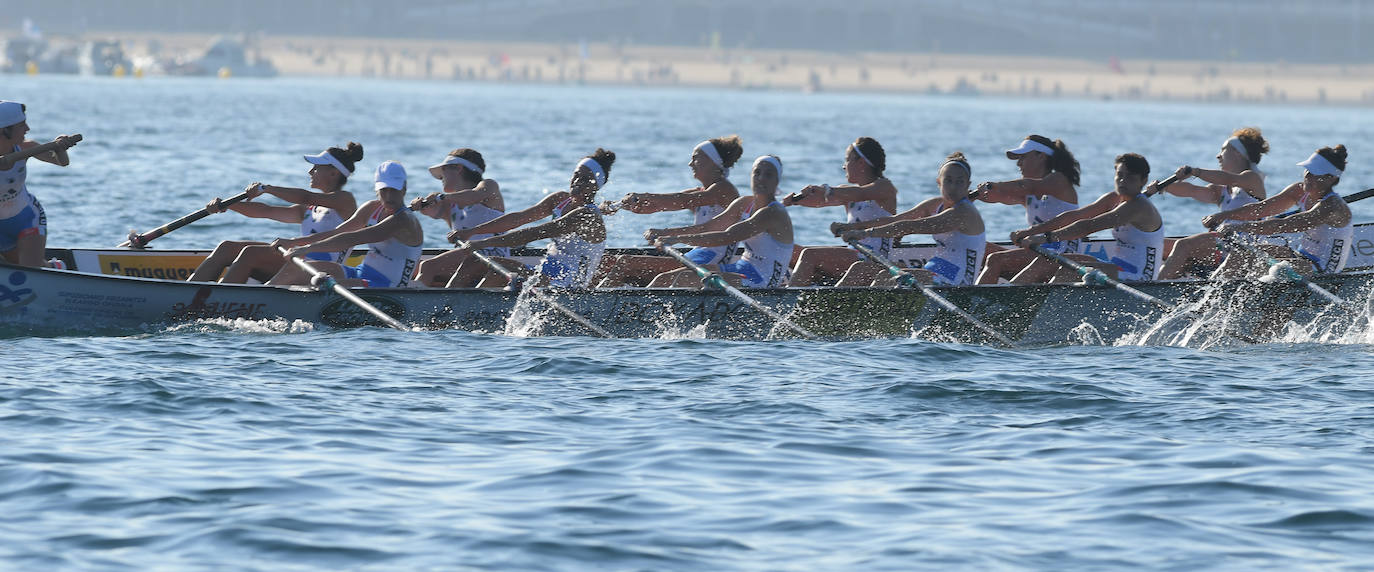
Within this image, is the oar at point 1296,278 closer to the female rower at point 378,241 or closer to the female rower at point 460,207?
the female rower at point 460,207

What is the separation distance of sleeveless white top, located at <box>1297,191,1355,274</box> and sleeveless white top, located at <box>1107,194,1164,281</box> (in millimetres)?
1504

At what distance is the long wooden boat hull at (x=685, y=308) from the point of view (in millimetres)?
14055

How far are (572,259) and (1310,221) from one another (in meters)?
6.69

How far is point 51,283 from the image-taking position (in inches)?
547

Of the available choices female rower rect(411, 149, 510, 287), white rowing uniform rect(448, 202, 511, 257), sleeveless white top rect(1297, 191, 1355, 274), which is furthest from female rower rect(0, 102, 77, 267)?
sleeveless white top rect(1297, 191, 1355, 274)

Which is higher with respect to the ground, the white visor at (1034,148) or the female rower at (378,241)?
the white visor at (1034,148)

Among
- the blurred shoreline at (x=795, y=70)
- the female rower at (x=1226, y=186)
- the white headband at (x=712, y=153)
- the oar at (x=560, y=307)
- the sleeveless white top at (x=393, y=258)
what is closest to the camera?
the oar at (x=560, y=307)

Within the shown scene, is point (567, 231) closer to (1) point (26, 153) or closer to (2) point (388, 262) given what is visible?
(2) point (388, 262)

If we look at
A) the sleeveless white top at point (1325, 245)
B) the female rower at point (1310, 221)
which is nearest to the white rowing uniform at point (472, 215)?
the female rower at point (1310, 221)

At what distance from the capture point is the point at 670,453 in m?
10.3

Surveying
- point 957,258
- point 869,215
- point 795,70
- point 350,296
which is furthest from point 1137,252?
point 795,70

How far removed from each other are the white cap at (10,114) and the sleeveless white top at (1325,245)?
440 inches

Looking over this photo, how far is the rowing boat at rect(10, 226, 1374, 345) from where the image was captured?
553 inches

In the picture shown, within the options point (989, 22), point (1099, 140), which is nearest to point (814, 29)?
point (989, 22)
